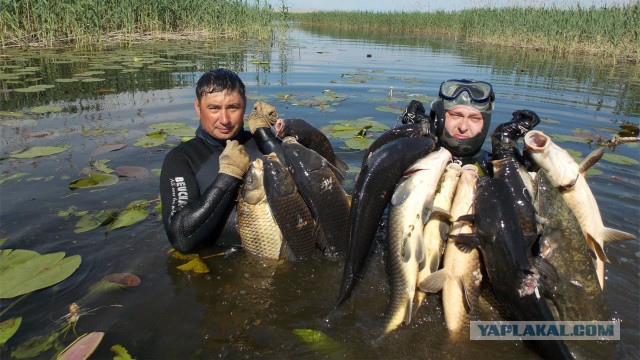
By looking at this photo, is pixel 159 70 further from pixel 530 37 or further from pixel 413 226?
Result: pixel 530 37

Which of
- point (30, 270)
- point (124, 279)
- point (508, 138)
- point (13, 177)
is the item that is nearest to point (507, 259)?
point (508, 138)

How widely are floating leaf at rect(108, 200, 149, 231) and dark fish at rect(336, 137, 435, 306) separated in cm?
256

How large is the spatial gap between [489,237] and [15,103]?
357 inches

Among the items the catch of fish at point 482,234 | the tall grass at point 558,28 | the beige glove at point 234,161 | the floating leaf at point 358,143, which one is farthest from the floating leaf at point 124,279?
the tall grass at point 558,28

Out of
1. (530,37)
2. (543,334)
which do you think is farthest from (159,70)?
(530,37)

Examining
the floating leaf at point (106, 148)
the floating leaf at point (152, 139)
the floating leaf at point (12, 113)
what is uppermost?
the floating leaf at point (12, 113)

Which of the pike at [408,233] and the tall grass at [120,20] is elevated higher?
the tall grass at [120,20]

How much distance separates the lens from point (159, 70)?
11766mm

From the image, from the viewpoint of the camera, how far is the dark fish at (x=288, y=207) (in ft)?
10.8

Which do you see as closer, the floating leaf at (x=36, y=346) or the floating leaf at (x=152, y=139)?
the floating leaf at (x=36, y=346)

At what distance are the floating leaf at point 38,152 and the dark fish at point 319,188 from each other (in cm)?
415

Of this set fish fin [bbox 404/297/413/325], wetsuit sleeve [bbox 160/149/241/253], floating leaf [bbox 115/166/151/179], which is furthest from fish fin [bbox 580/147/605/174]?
floating leaf [bbox 115/166/151/179]

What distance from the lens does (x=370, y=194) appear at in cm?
294

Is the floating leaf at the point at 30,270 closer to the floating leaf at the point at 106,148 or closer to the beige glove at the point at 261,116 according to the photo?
the beige glove at the point at 261,116
